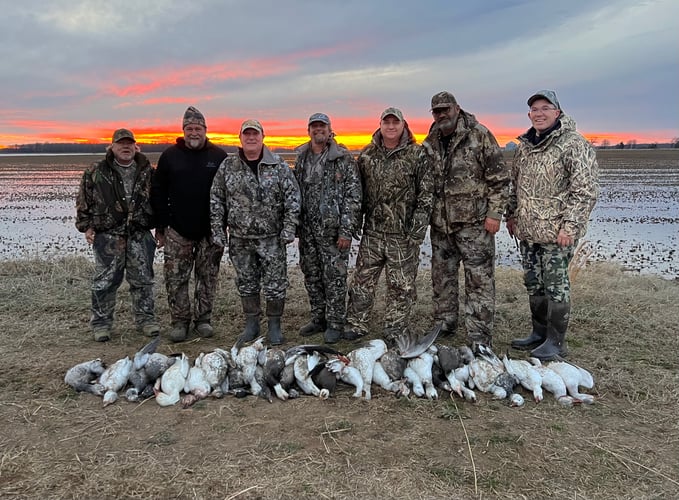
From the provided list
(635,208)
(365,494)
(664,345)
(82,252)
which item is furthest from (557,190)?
(635,208)

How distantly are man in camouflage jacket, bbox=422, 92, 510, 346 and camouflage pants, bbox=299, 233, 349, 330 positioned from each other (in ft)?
3.80

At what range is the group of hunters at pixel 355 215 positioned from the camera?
5.55 m

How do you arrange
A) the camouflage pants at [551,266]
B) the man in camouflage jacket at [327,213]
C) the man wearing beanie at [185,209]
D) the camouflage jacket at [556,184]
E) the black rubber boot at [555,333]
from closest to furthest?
the camouflage jacket at [556,184] → the camouflage pants at [551,266] → the black rubber boot at [555,333] → the man in camouflage jacket at [327,213] → the man wearing beanie at [185,209]

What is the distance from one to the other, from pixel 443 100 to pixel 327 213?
1.73 metres


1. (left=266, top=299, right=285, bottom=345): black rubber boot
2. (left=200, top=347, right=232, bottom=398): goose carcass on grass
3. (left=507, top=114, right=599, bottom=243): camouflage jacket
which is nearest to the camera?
(left=200, top=347, right=232, bottom=398): goose carcass on grass

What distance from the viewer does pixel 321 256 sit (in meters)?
6.21

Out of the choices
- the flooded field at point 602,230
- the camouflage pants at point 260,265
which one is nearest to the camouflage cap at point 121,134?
the camouflage pants at point 260,265

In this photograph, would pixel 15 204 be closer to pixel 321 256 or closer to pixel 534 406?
pixel 321 256

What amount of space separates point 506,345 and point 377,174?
8.26ft

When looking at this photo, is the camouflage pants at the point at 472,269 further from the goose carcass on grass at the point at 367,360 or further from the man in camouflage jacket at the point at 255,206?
the man in camouflage jacket at the point at 255,206

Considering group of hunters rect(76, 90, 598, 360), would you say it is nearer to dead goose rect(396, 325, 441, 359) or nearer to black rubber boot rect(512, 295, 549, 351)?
black rubber boot rect(512, 295, 549, 351)

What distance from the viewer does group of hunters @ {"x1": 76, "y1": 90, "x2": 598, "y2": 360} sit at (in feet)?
18.2

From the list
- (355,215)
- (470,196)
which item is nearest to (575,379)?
(470,196)

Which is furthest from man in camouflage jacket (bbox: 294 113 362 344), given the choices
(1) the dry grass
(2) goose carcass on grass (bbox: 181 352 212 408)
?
(2) goose carcass on grass (bbox: 181 352 212 408)
